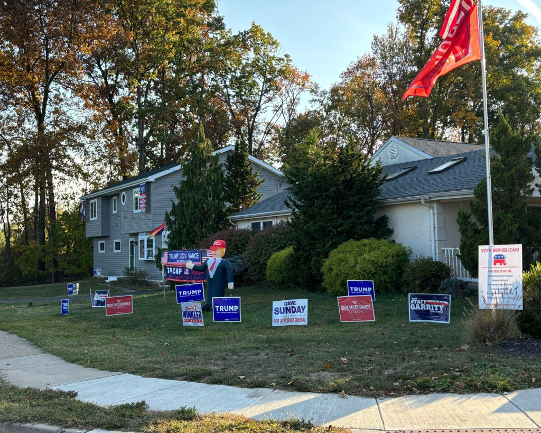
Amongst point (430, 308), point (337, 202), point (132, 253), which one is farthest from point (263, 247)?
point (132, 253)

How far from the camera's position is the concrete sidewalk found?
5.27 meters

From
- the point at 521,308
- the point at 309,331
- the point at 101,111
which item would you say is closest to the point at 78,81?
the point at 101,111

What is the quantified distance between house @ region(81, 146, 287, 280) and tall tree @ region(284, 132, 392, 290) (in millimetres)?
12261

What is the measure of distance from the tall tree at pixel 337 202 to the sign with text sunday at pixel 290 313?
6200mm

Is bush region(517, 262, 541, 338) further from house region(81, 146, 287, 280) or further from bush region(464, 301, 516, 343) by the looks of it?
house region(81, 146, 287, 280)

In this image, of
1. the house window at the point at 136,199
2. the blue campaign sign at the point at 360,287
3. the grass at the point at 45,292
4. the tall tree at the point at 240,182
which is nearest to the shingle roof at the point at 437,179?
the blue campaign sign at the point at 360,287

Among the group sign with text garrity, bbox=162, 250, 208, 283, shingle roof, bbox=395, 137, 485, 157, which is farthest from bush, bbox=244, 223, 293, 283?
shingle roof, bbox=395, 137, 485, 157

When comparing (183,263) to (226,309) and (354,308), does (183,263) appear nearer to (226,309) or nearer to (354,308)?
(226,309)

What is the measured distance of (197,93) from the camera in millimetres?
41594

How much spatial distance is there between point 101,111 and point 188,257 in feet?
87.7

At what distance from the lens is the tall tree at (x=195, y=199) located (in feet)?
82.1

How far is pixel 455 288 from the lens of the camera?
48.6ft

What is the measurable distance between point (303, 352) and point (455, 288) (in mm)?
7578

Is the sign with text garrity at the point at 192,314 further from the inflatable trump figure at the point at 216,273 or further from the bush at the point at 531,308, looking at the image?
the bush at the point at 531,308
